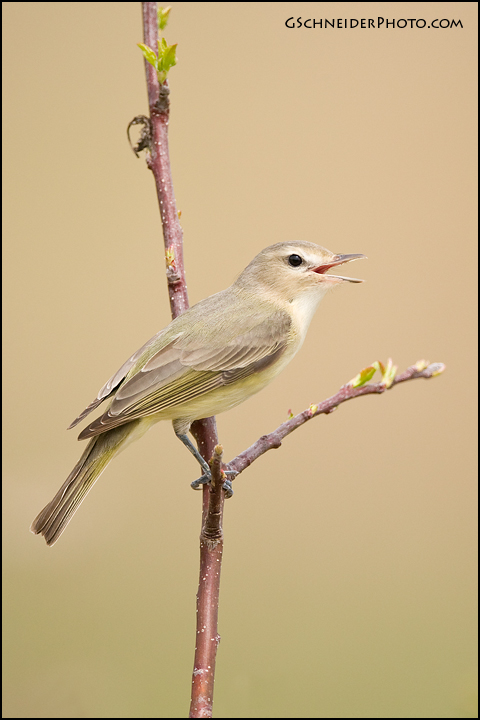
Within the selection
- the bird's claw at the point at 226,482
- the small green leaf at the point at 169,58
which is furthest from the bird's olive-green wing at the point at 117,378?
the small green leaf at the point at 169,58

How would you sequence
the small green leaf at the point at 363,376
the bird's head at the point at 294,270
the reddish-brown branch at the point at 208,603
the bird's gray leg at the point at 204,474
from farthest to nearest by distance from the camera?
the bird's head at the point at 294,270, the bird's gray leg at the point at 204,474, the small green leaf at the point at 363,376, the reddish-brown branch at the point at 208,603

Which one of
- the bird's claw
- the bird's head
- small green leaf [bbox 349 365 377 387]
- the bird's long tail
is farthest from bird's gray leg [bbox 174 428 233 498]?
the bird's head

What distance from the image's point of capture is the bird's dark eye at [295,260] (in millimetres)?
2486

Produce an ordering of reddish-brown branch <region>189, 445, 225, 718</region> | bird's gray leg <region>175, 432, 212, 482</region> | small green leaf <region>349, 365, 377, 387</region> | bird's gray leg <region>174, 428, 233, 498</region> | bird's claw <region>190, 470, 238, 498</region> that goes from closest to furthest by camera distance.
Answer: reddish-brown branch <region>189, 445, 225, 718</region> → small green leaf <region>349, 365, 377, 387</region> → bird's claw <region>190, 470, 238, 498</region> → bird's gray leg <region>174, 428, 233, 498</region> → bird's gray leg <region>175, 432, 212, 482</region>

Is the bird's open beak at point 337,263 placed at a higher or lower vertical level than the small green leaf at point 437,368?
higher

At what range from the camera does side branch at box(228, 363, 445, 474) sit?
1536mm

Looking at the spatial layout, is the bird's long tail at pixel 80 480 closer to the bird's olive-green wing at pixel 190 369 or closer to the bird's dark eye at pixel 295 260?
the bird's olive-green wing at pixel 190 369

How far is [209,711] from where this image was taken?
1.46 metres

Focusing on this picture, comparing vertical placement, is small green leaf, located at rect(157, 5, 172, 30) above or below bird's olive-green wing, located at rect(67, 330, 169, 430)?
above

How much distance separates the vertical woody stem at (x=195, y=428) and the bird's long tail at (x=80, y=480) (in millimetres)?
289

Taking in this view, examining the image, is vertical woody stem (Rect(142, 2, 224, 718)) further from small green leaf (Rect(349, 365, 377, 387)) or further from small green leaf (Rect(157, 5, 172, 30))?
small green leaf (Rect(349, 365, 377, 387))

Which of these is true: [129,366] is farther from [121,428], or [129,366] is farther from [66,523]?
[66,523]

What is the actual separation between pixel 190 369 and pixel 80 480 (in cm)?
50

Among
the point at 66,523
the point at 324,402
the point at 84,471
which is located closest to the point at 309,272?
the point at 324,402
